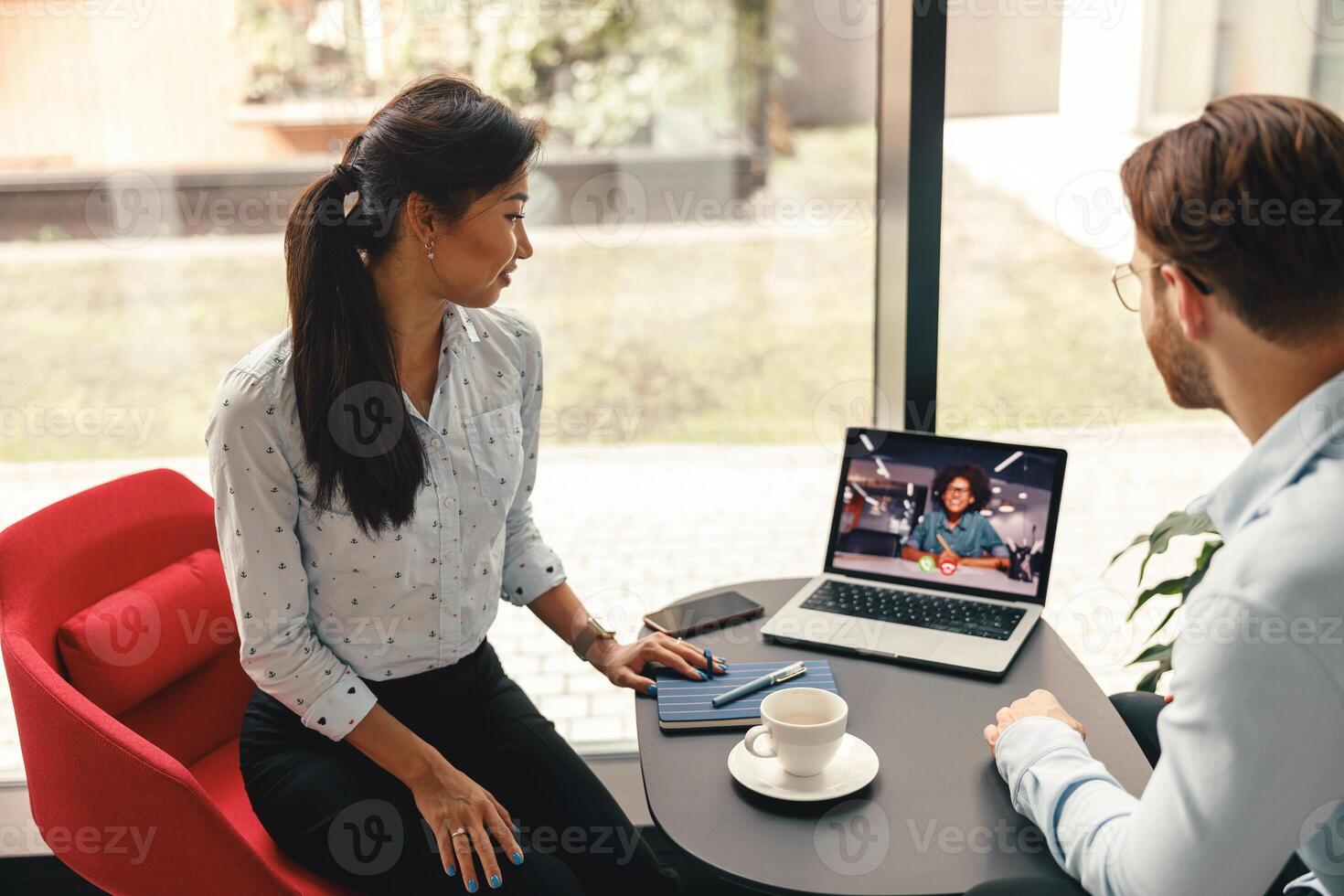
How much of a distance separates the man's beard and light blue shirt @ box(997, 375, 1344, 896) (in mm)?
115

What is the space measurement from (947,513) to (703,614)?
1.34 ft

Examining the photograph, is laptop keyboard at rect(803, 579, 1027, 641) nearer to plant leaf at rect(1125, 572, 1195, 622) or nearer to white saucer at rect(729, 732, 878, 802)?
white saucer at rect(729, 732, 878, 802)

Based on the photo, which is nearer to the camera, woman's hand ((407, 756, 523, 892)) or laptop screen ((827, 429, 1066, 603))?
woman's hand ((407, 756, 523, 892))

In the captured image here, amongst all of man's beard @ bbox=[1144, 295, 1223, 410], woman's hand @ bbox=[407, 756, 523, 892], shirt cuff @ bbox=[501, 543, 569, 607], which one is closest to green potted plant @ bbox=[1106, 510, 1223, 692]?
man's beard @ bbox=[1144, 295, 1223, 410]

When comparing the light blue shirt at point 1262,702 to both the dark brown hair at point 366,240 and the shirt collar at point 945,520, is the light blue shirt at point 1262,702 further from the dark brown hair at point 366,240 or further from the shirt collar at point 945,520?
the dark brown hair at point 366,240

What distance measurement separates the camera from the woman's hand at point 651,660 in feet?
4.90

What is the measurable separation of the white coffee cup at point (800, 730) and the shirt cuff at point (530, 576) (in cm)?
56

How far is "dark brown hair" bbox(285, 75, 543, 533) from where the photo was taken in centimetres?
146

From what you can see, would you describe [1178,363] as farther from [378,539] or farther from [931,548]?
[378,539]

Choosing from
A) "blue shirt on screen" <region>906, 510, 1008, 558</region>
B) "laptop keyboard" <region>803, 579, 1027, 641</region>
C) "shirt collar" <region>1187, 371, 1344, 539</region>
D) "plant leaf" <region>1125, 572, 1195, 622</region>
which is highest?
"shirt collar" <region>1187, 371, 1344, 539</region>

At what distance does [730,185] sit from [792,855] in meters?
2.00

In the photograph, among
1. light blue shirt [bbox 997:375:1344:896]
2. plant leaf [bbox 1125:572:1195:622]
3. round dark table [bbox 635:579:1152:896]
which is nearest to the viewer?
light blue shirt [bbox 997:375:1344:896]

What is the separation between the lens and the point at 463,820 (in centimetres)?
140

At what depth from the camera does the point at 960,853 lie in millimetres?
1122
